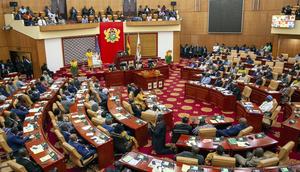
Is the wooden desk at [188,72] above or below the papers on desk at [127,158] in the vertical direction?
above

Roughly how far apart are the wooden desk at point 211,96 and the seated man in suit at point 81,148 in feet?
20.3

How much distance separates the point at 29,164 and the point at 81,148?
137cm

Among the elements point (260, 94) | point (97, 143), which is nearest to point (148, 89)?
point (260, 94)

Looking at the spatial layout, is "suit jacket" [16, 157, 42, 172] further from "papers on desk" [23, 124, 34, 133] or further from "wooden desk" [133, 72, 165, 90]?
"wooden desk" [133, 72, 165, 90]

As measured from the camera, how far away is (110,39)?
66.7 ft

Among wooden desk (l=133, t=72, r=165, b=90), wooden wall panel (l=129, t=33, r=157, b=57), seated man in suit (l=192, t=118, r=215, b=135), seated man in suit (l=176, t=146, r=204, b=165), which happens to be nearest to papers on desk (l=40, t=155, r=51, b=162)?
seated man in suit (l=176, t=146, r=204, b=165)

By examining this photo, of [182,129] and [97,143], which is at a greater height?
[182,129]

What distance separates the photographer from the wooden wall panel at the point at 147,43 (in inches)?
864

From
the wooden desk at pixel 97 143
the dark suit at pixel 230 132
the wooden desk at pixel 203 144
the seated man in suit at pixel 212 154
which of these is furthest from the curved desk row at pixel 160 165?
the dark suit at pixel 230 132

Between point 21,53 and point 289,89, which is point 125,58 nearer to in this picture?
point 21,53

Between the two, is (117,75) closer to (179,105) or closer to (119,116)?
(179,105)

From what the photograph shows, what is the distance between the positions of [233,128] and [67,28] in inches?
538

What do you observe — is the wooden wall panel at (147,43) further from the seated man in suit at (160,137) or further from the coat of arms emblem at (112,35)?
the seated man in suit at (160,137)

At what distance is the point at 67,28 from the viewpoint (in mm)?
18062
